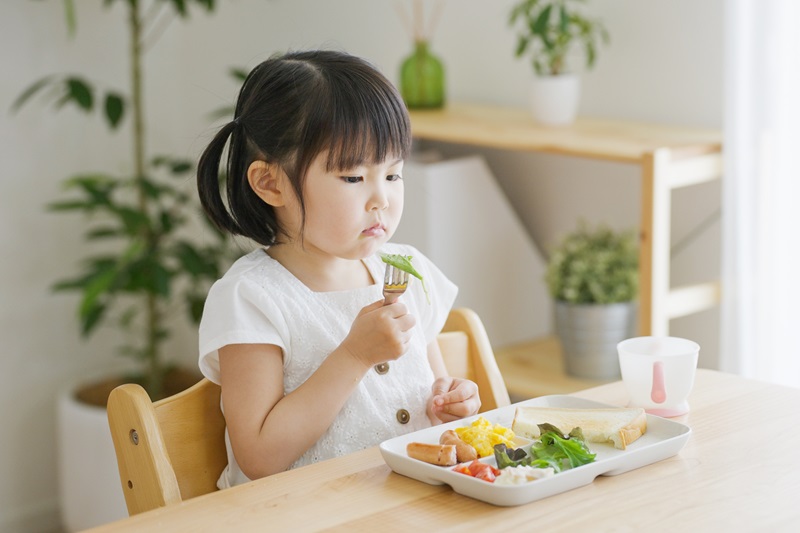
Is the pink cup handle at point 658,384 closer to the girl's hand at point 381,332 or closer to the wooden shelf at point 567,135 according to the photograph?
the girl's hand at point 381,332

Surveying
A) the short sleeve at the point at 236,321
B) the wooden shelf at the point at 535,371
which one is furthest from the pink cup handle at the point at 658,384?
the wooden shelf at the point at 535,371

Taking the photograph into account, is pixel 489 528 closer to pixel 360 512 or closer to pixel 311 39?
pixel 360 512

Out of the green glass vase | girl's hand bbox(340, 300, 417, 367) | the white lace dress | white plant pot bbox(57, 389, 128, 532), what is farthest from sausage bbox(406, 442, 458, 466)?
white plant pot bbox(57, 389, 128, 532)

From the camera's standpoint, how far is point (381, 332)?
3.51 ft

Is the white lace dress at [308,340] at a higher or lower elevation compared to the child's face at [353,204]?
lower

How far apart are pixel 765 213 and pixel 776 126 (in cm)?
14

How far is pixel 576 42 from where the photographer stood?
2264 millimetres

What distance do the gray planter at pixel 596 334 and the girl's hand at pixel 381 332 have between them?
0.98 m

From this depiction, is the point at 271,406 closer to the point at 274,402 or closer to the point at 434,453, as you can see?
the point at 274,402

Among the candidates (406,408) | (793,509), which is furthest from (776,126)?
(793,509)

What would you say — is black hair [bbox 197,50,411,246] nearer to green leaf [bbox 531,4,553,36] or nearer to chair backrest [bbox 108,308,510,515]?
chair backrest [bbox 108,308,510,515]

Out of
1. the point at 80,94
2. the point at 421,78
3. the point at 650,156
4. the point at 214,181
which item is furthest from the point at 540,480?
the point at 80,94

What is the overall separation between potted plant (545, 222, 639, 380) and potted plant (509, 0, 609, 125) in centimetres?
27

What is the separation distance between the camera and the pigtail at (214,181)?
121 centimetres
